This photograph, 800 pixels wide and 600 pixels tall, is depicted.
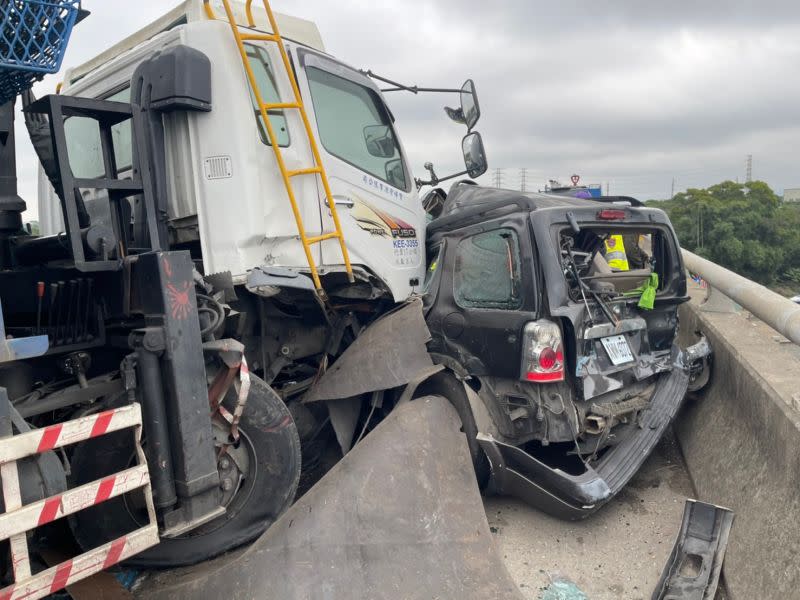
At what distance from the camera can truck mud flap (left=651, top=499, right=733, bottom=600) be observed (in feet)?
9.12

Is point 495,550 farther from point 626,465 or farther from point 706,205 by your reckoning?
point 706,205

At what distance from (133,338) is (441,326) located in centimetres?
201

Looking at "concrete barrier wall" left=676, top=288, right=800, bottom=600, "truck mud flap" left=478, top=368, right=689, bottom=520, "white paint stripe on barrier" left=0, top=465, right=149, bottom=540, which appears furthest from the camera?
"truck mud flap" left=478, top=368, right=689, bottom=520

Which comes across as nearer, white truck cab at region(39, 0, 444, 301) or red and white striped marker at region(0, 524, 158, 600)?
red and white striped marker at region(0, 524, 158, 600)

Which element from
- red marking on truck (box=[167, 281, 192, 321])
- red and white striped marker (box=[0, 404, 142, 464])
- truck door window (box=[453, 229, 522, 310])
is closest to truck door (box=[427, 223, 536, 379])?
truck door window (box=[453, 229, 522, 310])

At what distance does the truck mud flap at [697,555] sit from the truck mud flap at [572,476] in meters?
0.39

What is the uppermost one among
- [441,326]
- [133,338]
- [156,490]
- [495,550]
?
[133,338]

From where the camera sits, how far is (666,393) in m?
3.81

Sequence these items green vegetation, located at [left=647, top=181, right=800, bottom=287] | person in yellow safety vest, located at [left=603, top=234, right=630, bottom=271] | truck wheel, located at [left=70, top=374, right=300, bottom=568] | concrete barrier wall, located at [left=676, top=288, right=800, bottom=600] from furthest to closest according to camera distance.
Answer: green vegetation, located at [left=647, top=181, right=800, bottom=287], person in yellow safety vest, located at [left=603, top=234, right=630, bottom=271], truck wheel, located at [left=70, top=374, right=300, bottom=568], concrete barrier wall, located at [left=676, top=288, right=800, bottom=600]

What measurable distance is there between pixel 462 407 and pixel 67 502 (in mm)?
2143

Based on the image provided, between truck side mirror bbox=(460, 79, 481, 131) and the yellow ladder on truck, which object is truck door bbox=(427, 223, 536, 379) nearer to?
the yellow ladder on truck

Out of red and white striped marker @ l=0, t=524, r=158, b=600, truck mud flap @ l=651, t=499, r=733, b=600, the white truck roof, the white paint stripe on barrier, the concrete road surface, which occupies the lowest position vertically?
the concrete road surface

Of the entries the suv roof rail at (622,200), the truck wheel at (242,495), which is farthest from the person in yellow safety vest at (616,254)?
the truck wheel at (242,495)

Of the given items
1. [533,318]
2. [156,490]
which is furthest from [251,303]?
[533,318]
